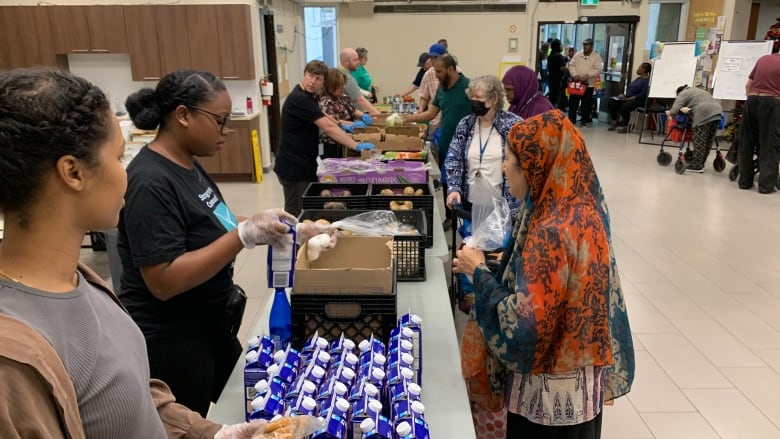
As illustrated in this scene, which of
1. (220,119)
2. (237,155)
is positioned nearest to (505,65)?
(237,155)

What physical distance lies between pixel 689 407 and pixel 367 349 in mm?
2214

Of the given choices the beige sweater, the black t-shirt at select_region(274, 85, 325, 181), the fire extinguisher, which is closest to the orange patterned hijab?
the black t-shirt at select_region(274, 85, 325, 181)

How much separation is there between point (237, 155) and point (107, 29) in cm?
214

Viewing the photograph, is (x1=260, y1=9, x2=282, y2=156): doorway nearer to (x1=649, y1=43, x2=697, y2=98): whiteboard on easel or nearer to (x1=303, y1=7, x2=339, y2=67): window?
(x1=303, y1=7, x2=339, y2=67): window

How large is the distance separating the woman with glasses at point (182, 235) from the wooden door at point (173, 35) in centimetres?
568

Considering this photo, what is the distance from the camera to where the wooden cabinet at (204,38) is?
22.3 feet

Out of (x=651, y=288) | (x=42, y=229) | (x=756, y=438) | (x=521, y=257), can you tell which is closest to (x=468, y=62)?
(x=651, y=288)

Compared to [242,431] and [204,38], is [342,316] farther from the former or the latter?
[204,38]

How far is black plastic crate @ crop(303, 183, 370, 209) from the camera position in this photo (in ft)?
8.75

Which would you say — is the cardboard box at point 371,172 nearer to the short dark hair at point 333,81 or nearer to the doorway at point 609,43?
the short dark hair at point 333,81

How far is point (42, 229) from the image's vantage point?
0.82 m

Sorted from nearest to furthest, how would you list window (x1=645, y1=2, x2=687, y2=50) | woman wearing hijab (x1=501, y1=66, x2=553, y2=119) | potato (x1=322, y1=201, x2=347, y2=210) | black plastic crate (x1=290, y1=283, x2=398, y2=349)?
1. black plastic crate (x1=290, y1=283, x2=398, y2=349)
2. potato (x1=322, y1=201, x2=347, y2=210)
3. woman wearing hijab (x1=501, y1=66, x2=553, y2=119)
4. window (x1=645, y1=2, x2=687, y2=50)

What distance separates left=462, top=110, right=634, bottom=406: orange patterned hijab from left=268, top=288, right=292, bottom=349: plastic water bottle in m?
0.56

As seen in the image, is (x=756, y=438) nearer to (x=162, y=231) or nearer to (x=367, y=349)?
(x=367, y=349)
